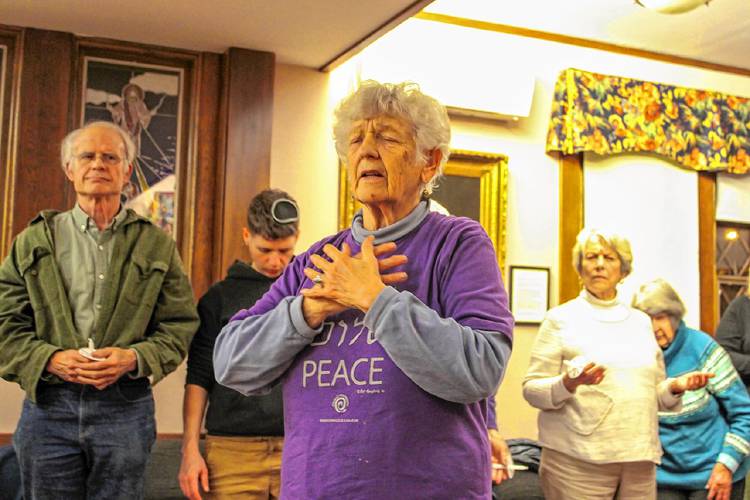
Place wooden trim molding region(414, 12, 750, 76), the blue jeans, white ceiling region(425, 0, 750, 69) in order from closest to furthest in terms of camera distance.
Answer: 1. the blue jeans
2. white ceiling region(425, 0, 750, 69)
3. wooden trim molding region(414, 12, 750, 76)

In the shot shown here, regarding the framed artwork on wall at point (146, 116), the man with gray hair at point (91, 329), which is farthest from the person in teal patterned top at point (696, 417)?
the framed artwork on wall at point (146, 116)

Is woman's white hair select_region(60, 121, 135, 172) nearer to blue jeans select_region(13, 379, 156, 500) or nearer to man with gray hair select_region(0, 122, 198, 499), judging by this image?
man with gray hair select_region(0, 122, 198, 499)

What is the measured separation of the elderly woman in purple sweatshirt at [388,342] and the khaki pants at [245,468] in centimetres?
89

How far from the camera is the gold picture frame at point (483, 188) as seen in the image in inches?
191

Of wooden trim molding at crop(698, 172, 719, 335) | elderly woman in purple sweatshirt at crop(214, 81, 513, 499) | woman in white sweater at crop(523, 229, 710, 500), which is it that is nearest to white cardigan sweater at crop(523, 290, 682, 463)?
woman in white sweater at crop(523, 229, 710, 500)

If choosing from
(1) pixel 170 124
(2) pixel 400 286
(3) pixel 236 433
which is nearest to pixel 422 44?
(1) pixel 170 124

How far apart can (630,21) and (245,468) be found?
3.71 m

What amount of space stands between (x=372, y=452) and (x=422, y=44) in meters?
3.67

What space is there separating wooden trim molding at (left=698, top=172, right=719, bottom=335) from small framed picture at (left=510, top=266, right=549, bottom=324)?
3.78 feet

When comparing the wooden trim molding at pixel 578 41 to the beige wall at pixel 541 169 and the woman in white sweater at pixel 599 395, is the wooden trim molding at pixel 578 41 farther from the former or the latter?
the woman in white sweater at pixel 599 395

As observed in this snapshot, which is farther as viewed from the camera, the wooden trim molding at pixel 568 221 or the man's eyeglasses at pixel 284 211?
the wooden trim molding at pixel 568 221

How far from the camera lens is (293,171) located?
4.32 metres

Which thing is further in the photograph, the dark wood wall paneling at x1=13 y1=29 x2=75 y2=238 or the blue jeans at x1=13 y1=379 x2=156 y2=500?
the dark wood wall paneling at x1=13 y1=29 x2=75 y2=238

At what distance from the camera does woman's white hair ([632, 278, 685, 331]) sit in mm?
3434
